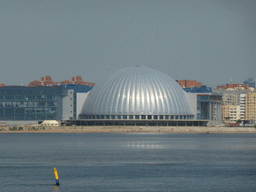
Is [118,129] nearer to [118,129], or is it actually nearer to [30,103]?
[118,129]

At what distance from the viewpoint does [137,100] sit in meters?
142

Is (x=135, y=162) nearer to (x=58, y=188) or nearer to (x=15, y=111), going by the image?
(x=58, y=188)

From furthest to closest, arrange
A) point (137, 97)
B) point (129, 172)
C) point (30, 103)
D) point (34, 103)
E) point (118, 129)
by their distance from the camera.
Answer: point (30, 103)
point (34, 103)
point (137, 97)
point (118, 129)
point (129, 172)

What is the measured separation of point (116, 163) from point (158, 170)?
24.3 ft

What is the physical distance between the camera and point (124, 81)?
146250mm

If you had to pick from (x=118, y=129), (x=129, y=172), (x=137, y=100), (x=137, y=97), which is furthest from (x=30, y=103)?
(x=129, y=172)

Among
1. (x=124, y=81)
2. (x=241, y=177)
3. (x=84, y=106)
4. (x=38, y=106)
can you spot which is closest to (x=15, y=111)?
(x=38, y=106)

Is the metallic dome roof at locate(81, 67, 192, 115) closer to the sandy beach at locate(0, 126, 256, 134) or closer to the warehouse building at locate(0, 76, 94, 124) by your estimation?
the sandy beach at locate(0, 126, 256, 134)

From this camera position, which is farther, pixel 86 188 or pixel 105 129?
pixel 105 129

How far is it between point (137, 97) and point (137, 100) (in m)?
0.91

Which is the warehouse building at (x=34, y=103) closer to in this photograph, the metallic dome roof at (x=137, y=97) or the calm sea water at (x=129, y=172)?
the metallic dome roof at (x=137, y=97)

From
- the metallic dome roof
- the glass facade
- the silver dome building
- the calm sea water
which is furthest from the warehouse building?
the calm sea water

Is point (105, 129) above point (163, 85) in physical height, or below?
below

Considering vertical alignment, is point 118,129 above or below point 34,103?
below
